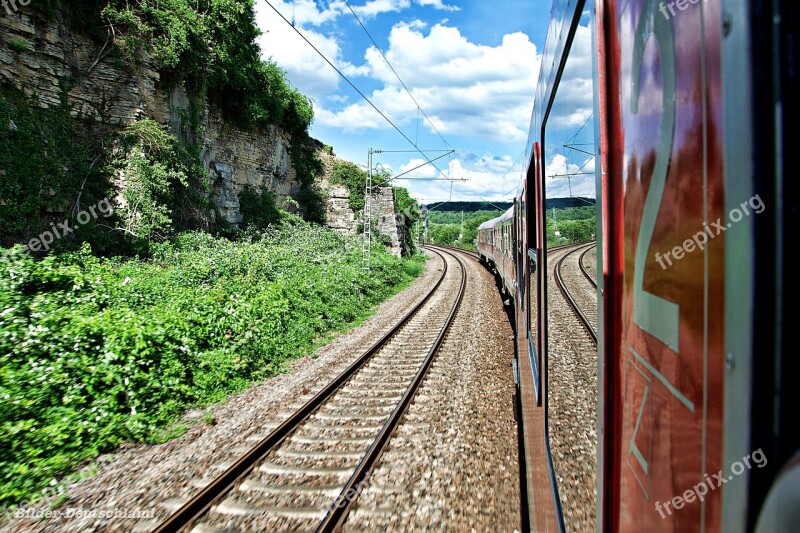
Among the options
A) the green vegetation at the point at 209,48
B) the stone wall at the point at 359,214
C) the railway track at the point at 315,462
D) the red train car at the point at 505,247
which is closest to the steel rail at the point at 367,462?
the railway track at the point at 315,462

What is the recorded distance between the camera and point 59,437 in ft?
16.3

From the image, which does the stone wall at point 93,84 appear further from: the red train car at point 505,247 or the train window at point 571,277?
the train window at point 571,277

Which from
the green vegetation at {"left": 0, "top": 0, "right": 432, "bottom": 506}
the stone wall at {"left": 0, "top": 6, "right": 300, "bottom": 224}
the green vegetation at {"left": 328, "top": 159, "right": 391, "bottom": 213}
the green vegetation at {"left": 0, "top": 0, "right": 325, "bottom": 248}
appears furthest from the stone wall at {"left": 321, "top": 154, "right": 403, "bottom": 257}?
the green vegetation at {"left": 0, "top": 0, "right": 325, "bottom": 248}

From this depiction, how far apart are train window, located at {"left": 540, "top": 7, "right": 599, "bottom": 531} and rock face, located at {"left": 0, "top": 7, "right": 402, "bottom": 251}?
12.9 metres

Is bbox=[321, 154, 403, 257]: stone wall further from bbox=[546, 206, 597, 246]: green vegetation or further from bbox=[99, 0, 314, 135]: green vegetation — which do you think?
bbox=[546, 206, 597, 246]: green vegetation

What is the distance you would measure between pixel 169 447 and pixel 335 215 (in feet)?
78.2

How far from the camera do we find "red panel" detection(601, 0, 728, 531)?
0.78 meters

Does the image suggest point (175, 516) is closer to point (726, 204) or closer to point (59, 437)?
point (59, 437)

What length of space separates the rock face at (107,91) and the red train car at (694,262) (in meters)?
13.6

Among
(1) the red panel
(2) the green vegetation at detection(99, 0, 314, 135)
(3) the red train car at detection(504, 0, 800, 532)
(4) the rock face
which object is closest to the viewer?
(3) the red train car at detection(504, 0, 800, 532)

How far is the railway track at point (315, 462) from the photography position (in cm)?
391

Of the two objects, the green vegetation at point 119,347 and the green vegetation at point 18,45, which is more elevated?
the green vegetation at point 18,45

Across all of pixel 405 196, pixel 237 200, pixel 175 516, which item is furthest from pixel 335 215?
pixel 175 516

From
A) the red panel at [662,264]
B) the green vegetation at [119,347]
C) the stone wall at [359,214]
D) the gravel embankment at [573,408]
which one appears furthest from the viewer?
the stone wall at [359,214]
